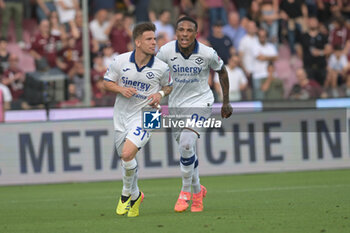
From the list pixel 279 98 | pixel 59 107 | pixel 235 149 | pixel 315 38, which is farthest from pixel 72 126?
pixel 315 38

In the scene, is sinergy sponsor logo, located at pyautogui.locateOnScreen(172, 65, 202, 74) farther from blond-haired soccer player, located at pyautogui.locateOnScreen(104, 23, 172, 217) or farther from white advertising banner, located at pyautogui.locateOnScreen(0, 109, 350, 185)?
white advertising banner, located at pyautogui.locateOnScreen(0, 109, 350, 185)

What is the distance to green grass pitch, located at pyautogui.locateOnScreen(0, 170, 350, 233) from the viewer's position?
802 cm

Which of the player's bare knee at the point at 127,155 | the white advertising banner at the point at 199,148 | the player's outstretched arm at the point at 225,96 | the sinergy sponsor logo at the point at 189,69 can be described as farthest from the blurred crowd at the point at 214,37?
the player's bare knee at the point at 127,155

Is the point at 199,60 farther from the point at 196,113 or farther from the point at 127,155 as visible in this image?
the point at 127,155

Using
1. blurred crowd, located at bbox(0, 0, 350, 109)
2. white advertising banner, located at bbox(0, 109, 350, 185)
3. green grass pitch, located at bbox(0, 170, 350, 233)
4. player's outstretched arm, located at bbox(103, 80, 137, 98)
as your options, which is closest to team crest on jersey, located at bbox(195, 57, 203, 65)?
player's outstretched arm, located at bbox(103, 80, 137, 98)

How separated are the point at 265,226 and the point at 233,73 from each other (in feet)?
34.3

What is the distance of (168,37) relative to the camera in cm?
1975

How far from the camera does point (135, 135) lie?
30.1ft

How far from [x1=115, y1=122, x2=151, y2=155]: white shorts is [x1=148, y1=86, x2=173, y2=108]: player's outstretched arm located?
1.15 feet

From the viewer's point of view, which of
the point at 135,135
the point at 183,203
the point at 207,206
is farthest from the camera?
the point at 207,206

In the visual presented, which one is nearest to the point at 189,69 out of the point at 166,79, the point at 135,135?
the point at 166,79

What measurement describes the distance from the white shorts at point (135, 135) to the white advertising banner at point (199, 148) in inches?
249

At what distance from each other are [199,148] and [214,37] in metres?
3.93

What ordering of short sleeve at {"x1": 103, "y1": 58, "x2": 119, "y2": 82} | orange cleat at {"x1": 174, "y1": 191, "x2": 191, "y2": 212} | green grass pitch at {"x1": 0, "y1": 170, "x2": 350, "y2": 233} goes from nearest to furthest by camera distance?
green grass pitch at {"x1": 0, "y1": 170, "x2": 350, "y2": 233}
short sleeve at {"x1": 103, "y1": 58, "x2": 119, "y2": 82}
orange cleat at {"x1": 174, "y1": 191, "x2": 191, "y2": 212}
